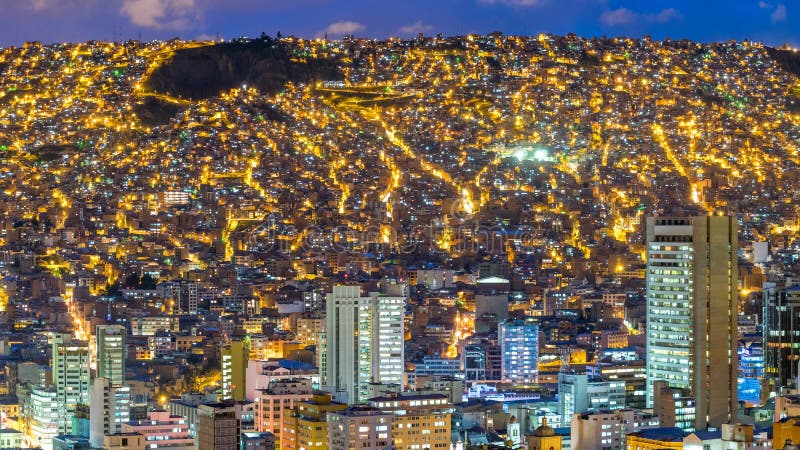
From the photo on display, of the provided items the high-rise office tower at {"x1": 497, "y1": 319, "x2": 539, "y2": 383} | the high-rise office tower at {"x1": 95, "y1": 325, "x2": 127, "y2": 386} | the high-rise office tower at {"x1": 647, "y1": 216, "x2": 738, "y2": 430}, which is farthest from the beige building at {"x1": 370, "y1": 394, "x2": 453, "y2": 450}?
the high-rise office tower at {"x1": 497, "y1": 319, "x2": 539, "y2": 383}

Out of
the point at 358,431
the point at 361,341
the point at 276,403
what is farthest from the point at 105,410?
the point at 361,341

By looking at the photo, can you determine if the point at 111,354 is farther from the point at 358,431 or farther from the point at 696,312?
the point at 358,431

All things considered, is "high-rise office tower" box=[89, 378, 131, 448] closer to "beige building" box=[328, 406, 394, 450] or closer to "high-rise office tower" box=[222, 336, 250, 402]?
"high-rise office tower" box=[222, 336, 250, 402]

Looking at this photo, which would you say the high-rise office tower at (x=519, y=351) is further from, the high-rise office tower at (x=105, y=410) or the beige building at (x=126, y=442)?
the beige building at (x=126, y=442)

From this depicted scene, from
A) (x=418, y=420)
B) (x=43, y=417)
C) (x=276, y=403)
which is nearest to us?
(x=418, y=420)

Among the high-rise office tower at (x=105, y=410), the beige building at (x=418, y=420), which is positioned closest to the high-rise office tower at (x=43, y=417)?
the high-rise office tower at (x=105, y=410)

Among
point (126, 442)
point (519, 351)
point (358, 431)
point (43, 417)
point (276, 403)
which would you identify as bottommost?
point (43, 417)
